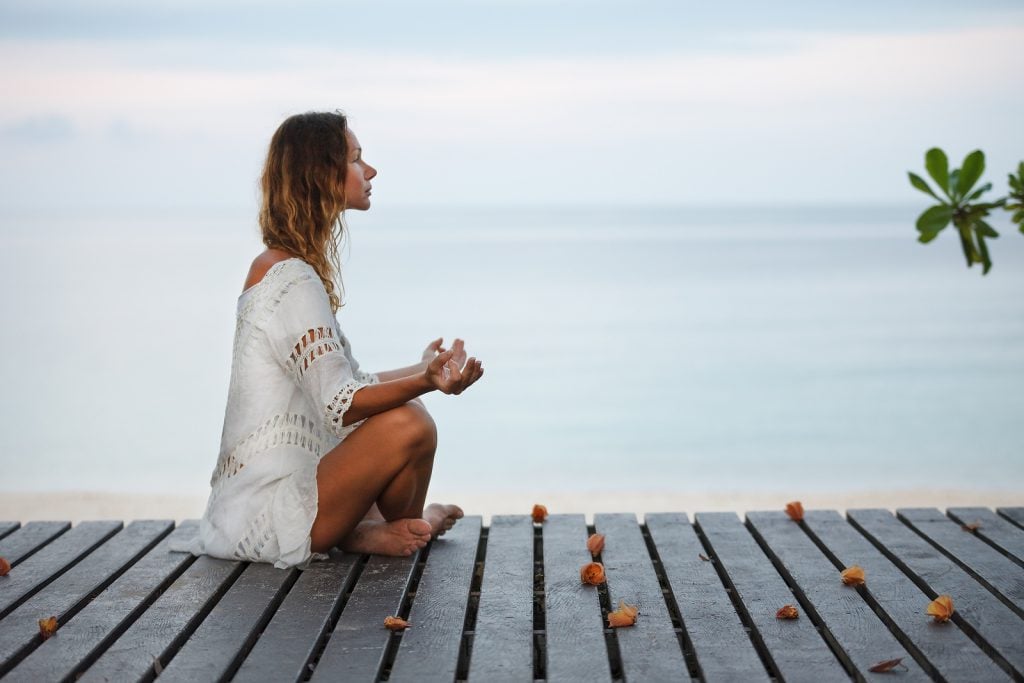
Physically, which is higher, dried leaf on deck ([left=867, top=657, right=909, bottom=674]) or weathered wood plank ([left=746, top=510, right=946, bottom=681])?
dried leaf on deck ([left=867, top=657, right=909, bottom=674])

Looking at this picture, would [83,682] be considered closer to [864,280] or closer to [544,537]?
[544,537]

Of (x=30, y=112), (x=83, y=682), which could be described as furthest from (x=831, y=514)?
(x=30, y=112)

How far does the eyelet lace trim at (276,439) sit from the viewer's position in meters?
3.02

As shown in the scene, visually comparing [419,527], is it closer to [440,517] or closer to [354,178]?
[440,517]

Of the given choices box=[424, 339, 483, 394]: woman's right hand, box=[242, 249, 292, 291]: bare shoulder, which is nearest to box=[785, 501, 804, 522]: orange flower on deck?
box=[424, 339, 483, 394]: woman's right hand

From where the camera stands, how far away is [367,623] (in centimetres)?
250

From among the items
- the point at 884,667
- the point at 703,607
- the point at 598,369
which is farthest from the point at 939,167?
the point at 598,369

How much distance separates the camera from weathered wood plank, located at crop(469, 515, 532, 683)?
2230 mm

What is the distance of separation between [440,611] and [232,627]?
1.41 ft

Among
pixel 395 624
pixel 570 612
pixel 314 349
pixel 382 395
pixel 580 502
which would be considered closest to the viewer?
pixel 395 624

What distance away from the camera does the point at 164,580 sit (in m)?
2.87

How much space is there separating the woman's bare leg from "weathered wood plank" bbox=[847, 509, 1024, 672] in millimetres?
1183

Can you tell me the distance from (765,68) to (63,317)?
23755mm

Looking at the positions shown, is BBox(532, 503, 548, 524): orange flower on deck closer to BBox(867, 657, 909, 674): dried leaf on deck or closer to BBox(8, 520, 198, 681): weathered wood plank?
BBox(8, 520, 198, 681): weathered wood plank
